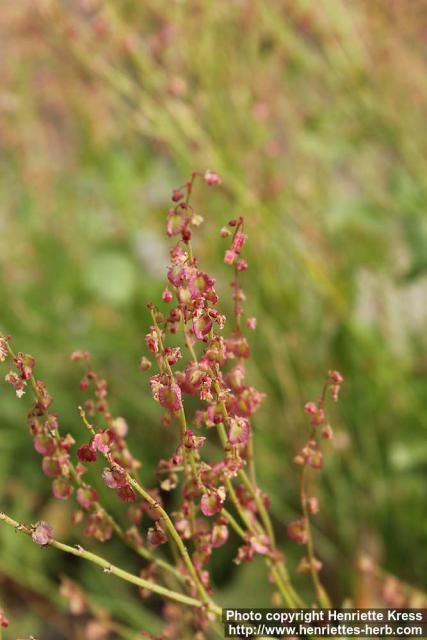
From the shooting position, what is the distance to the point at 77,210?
2268 millimetres

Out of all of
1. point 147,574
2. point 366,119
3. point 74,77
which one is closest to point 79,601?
point 147,574

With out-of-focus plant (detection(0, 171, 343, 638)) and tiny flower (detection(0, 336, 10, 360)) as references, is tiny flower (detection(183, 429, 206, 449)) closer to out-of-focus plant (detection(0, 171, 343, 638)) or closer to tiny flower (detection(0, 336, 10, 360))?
out-of-focus plant (detection(0, 171, 343, 638))

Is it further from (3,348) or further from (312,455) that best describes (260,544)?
(3,348)

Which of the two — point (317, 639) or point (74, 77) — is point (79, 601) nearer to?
point (317, 639)

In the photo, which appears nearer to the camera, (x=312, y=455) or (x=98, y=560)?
(x=98, y=560)

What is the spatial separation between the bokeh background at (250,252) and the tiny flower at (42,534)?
842 millimetres

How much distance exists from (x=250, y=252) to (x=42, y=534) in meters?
0.98

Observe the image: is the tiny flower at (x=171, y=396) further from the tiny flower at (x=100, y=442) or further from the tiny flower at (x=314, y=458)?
the tiny flower at (x=314, y=458)

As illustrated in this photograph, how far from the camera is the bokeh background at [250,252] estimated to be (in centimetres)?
147

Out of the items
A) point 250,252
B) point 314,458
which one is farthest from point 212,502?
point 250,252

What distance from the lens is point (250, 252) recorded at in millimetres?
1515

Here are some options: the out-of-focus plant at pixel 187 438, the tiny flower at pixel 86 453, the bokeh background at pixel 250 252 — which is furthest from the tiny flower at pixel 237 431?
the bokeh background at pixel 250 252

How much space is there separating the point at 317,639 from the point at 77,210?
1704 millimetres

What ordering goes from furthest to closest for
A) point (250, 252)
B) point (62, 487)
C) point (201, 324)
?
1. point (250, 252)
2. point (62, 487)
3. point (201, 324)
